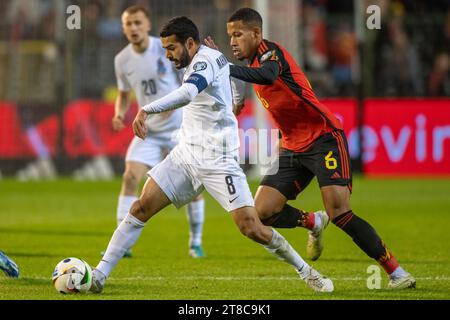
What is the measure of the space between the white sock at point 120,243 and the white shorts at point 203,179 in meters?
0.35

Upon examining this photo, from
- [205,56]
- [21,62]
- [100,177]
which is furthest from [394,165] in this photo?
[205,56]

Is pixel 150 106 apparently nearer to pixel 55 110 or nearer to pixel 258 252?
pixel 258 252

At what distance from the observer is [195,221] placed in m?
10.6

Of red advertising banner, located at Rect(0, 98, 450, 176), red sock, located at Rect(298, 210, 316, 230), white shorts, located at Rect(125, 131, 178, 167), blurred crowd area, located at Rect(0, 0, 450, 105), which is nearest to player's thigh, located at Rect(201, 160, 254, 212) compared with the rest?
red sock, located at Rect(298, 210, 316, 230)

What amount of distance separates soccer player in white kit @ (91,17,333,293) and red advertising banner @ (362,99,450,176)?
11.5 metres

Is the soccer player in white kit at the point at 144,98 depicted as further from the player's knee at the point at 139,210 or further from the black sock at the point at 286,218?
the player's knee at the point at 139,210

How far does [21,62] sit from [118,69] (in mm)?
10187

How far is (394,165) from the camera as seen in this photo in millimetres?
19234

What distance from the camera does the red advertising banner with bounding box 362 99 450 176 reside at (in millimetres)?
18891

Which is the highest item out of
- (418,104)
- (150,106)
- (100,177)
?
(150,106)

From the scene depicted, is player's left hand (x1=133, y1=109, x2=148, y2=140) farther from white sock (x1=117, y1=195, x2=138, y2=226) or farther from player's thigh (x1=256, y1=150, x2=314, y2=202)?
white sock (x1=117, y1=195, x2=138, y2=226)

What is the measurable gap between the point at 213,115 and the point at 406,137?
38.5ft

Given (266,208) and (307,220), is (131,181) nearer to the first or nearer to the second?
(307,220)

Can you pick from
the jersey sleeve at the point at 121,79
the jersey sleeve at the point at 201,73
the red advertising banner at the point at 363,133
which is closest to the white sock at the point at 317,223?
the jersey sleeve at the point at 201,73
